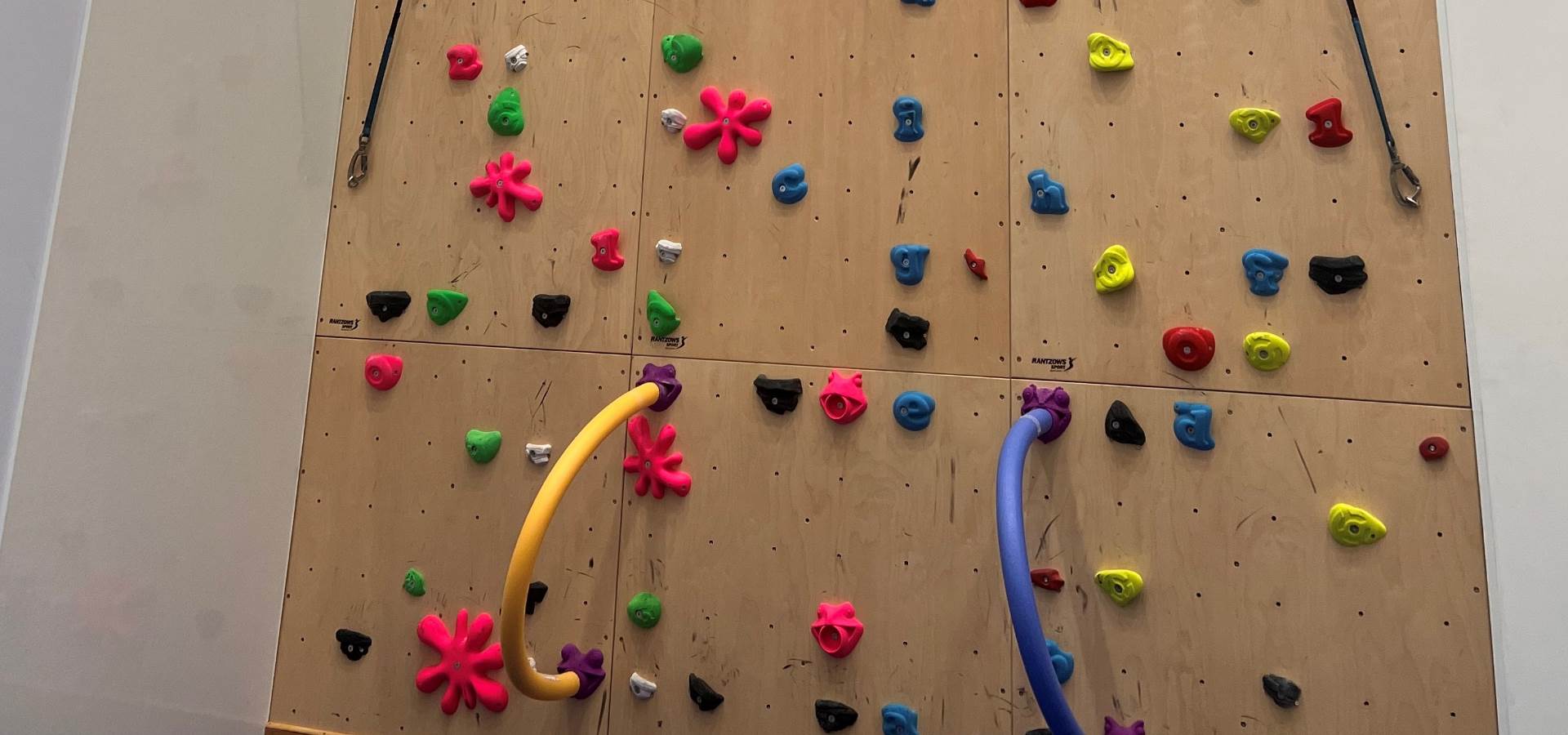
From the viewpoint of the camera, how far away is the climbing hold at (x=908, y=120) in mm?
1665

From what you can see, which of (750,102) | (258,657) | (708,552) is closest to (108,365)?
(258,657)

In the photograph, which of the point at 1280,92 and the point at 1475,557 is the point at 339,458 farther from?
the point at 1475,557

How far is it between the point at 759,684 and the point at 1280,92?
1460 mm

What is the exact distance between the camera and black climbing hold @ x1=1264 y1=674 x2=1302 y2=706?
1459 mm

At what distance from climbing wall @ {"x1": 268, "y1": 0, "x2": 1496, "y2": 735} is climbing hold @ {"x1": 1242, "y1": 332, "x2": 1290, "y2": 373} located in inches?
1.0

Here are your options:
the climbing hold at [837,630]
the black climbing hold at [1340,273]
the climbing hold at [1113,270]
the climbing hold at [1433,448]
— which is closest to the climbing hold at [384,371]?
the climbing hold at [837,630]

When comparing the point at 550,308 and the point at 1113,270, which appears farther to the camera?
the point at 550,308

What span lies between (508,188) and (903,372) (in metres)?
0.89

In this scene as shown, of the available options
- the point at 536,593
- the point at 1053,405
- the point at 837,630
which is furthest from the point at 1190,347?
the point at 536,593

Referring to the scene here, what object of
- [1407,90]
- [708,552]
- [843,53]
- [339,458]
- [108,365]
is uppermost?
[843,53]

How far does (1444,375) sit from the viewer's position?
149 centimetres

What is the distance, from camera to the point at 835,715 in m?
1.59

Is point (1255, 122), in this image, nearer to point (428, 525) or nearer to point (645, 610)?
point (645, 610)

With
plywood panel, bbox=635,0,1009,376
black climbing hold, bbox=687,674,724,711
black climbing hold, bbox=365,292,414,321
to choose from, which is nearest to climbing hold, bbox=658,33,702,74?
plywood panel, bbox=635,0,1009,376
